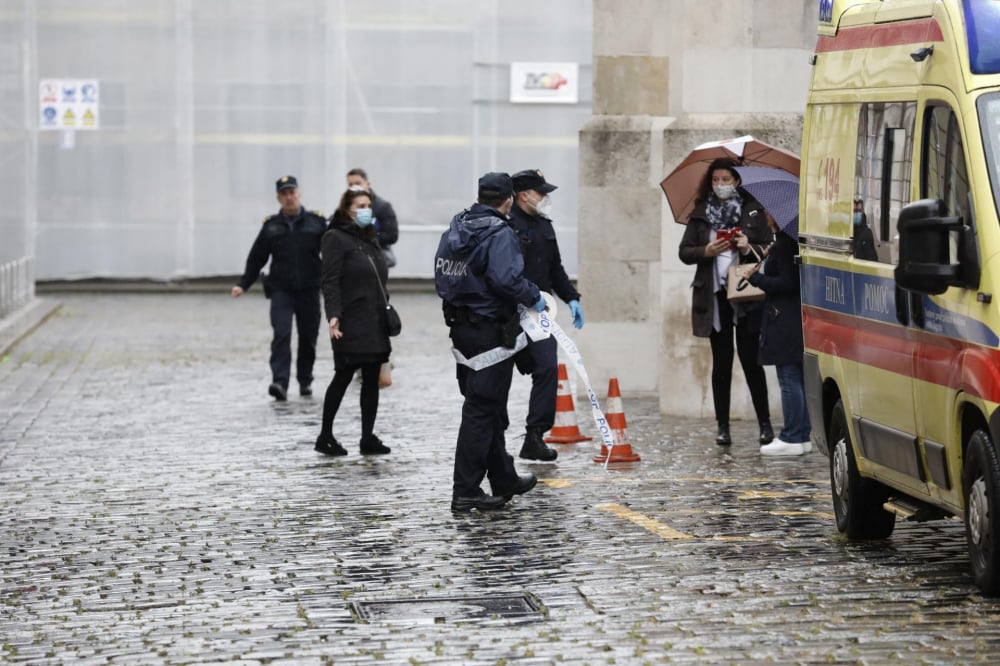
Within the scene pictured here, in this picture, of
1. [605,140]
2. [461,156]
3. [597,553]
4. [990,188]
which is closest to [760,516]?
[597,553]

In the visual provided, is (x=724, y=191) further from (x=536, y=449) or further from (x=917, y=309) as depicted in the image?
(x=917, y=309)

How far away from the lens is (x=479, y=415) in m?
10.6

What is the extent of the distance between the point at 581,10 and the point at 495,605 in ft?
80.0

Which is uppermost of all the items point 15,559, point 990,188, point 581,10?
point 581,10

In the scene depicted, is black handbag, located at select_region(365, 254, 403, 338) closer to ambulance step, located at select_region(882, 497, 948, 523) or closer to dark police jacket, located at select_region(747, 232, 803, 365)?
dark police jacket, located at select_region(747, 232, 803, 365)

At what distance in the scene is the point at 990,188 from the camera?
7727mm

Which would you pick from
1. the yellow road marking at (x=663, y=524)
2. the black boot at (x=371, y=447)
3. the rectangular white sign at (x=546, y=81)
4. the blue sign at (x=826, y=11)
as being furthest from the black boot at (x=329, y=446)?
the rectangular white sign at (x=546, y=81)

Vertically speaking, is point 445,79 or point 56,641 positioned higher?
point 445,79

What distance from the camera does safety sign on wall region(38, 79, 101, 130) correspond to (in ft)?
103

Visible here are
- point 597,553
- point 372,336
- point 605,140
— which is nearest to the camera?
point 597,553

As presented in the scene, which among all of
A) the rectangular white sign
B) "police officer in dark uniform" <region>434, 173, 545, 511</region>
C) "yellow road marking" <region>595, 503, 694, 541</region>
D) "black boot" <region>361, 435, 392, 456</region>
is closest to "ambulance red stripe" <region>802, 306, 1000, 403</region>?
"yellow road marking" <region>595, 503, 694, 541</region>

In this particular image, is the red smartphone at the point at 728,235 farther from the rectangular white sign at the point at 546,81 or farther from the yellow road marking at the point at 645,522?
the rectangular white sign at the point at 546,81

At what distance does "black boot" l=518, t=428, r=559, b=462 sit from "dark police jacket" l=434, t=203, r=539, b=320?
7.35ft

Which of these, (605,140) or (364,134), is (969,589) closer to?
(605,140)
